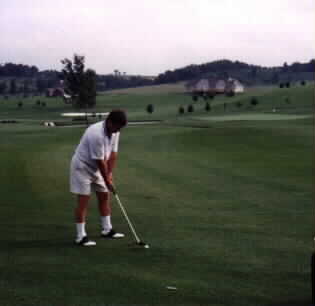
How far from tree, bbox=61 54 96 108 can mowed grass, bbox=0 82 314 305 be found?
95.5 metres

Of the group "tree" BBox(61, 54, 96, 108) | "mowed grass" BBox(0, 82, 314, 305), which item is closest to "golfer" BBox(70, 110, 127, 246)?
"mowed grass" BBox(0, 82, 314, 305)

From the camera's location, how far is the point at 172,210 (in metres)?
14.2

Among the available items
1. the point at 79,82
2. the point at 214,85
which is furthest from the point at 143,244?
the point at 214,85

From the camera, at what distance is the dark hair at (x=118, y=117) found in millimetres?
10344

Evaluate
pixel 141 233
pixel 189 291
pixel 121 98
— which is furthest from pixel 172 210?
pixel 121 98

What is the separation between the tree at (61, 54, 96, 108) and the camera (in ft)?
391

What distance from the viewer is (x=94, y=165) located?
1095 centimetres

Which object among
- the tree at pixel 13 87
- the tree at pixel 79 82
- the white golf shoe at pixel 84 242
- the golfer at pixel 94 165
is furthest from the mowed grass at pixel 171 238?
the tree at pixel 13 87

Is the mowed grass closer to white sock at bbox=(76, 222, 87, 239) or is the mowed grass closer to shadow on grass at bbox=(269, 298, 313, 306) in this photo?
shadow on grass at bbox=(269, 298, 313, 306)

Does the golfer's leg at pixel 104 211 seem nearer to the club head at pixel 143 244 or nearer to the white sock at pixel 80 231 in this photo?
the white sock at pixel 80 231

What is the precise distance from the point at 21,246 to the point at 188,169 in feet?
38.6

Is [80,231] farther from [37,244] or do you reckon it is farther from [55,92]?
[55,92]

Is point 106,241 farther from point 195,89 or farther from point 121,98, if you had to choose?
point 195,89

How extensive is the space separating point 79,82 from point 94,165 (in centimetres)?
11413
